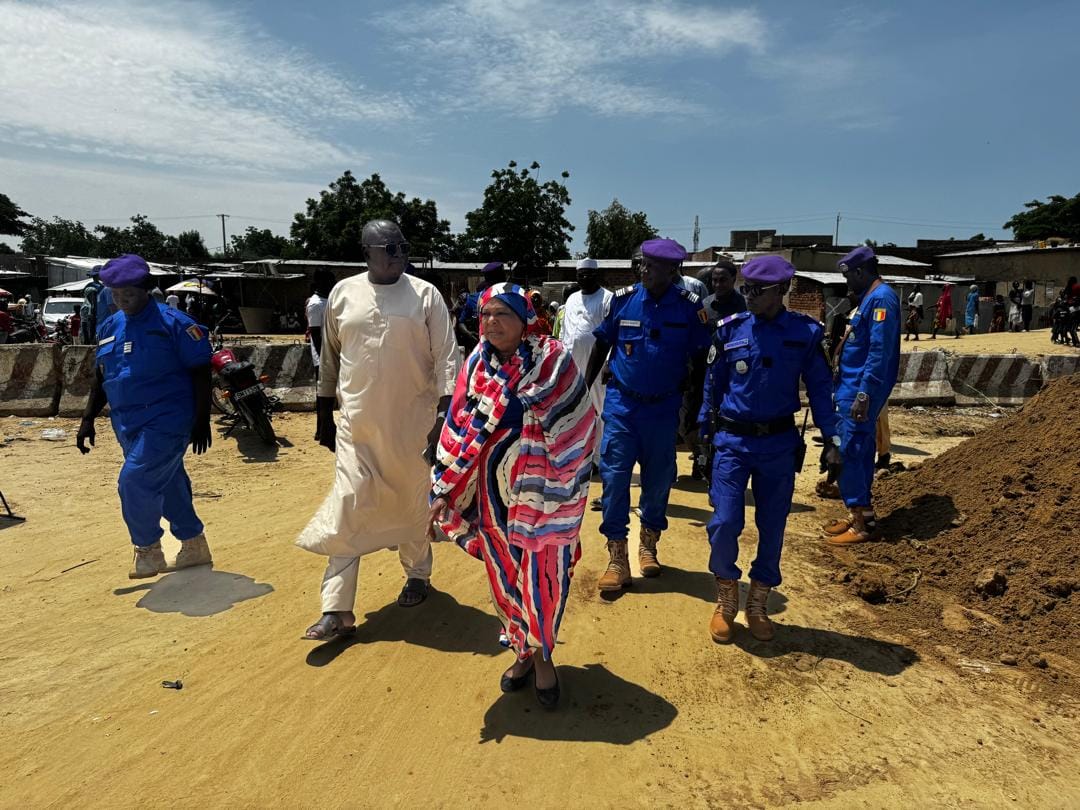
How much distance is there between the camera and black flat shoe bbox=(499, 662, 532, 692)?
10.8ft

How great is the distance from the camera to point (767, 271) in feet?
12.3

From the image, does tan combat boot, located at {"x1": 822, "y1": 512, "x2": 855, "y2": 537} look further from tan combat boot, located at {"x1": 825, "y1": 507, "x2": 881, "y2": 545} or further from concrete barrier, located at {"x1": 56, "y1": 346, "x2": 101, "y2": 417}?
concrete barrier, located at {"x1": 56, "y1": 346, "x2": 101, "y2": 417}

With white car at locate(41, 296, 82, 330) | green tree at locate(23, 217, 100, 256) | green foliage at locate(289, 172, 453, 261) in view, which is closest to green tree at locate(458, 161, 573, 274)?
green foliage at locate(289, 172, 453, 261)

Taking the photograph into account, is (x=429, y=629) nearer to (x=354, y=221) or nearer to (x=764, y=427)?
(x=764, y=427)

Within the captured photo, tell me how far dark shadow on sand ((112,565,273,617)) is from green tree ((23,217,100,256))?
75.0 metres

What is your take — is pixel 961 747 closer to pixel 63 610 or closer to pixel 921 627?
pixel 921 627

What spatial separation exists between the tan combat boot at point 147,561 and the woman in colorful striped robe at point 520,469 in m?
2.52

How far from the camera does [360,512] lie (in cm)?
376

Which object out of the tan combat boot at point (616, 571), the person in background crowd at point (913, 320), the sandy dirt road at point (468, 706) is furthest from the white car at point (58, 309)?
the person in background crowd at point (913, 320)

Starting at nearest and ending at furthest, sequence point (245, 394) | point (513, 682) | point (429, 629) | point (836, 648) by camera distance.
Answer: point (513, 682) → point (836, 648) → point (429, 629) → point (245, 394)

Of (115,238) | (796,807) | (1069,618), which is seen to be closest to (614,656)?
(796,807)

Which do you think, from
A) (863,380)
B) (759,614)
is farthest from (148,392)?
(863,380)

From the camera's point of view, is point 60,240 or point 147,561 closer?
point 147,561

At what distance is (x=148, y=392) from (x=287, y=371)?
6332 mm
